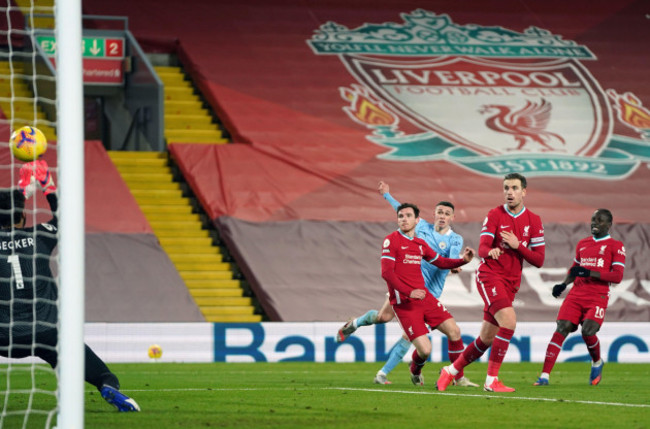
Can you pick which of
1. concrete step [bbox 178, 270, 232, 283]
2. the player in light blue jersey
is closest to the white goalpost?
the player in light blue jersey

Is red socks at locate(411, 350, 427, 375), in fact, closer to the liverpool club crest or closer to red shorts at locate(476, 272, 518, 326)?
red shorts at locate(476, 272, 518, 326)

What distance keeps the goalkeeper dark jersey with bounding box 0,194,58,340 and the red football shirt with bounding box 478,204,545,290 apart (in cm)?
406

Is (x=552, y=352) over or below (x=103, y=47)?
below

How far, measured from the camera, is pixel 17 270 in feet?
25.1

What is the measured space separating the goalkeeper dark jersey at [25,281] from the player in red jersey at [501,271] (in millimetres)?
3939

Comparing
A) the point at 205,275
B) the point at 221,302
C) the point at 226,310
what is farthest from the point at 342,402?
the point at 205,275

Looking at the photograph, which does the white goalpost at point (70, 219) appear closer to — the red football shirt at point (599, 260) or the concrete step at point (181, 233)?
the red football shirt at point (599, 260)

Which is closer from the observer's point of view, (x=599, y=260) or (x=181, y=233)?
(x=599, y=260)

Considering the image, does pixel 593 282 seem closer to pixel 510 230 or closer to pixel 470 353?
pixel 510 230

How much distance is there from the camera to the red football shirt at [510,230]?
33.3 feet

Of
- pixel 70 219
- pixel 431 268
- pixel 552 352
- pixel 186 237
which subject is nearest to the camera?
pixel 70 219

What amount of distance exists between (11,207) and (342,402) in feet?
9.51

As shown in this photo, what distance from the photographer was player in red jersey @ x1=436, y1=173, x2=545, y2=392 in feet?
33.1

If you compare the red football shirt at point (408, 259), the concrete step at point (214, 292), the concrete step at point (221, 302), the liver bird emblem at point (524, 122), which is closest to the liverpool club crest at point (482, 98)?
the liver bird emblem at point (524, 122)
